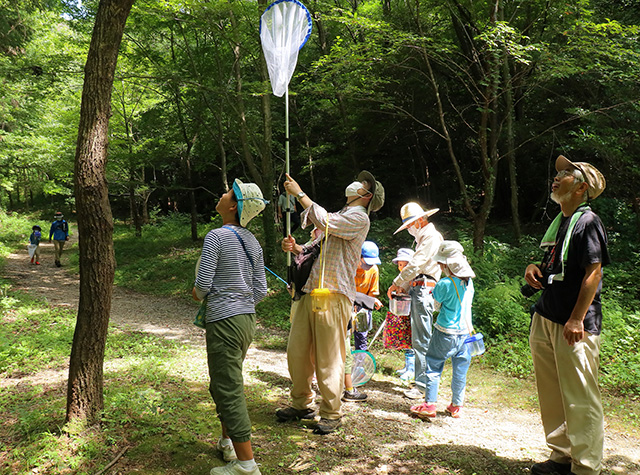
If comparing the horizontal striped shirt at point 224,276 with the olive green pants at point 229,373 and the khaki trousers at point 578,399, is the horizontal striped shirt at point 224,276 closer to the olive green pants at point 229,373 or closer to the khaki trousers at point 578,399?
the olive green pants at point 229,373

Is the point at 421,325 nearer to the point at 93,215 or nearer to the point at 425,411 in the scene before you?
the point at 425,411

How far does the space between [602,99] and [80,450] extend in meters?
12.0

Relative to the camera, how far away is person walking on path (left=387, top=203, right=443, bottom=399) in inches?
194

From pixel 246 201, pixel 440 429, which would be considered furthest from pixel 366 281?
pixel 246 201

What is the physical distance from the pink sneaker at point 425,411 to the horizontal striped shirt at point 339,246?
144 centimetres

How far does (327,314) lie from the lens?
3809 mm

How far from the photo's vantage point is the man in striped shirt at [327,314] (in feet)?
12.4

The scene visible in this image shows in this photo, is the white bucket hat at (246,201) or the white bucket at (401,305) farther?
the white bucket at (401,305)

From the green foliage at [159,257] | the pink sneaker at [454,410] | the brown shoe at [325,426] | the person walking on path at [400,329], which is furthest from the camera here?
the green foliage at [159,257]

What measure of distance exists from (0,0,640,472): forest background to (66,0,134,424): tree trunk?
5.48 metres

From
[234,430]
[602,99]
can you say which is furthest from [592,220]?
[602,99]

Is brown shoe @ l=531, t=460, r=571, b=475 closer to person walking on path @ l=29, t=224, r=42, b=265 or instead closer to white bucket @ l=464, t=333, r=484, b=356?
white bucket @ l=464, t=333, r=484, b=356

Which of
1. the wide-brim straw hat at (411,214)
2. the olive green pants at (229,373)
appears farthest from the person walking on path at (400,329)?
the olive green pants at (229,373)

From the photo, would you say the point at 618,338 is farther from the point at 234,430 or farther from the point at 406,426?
the point at 234,430
